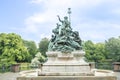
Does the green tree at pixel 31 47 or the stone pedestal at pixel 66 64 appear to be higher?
the green tree at pixel 31 47

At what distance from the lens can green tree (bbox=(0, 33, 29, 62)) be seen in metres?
47.8

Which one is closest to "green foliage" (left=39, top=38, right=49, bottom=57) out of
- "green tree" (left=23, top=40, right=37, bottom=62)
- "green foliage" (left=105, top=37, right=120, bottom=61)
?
"green tree" (left=23, top=40, right=37, bottom=62)

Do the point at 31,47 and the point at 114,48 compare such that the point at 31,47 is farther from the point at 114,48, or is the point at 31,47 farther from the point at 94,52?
the point at 114,48

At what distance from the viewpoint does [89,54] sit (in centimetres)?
5759

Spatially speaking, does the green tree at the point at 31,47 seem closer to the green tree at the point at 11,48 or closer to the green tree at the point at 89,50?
the green tree at the point at 89,50

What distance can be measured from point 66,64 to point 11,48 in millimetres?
31999

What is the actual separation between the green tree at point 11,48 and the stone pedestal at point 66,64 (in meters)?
29.8

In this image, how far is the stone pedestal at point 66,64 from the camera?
58.4ft

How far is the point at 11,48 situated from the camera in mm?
49000

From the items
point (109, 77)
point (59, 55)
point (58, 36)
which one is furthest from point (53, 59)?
point (109, 77)

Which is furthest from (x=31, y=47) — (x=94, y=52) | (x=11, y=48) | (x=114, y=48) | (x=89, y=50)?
(x=114, y=48)

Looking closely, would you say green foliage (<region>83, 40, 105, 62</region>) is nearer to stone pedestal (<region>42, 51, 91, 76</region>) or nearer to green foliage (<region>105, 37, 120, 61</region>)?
green foliage (<region>105, 37, 120, 61</region>)

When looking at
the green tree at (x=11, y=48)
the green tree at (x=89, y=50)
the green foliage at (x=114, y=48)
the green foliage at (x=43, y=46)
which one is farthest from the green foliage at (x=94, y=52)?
the green tree at (x=11, y=48)

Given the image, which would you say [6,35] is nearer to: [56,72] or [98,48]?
[98,48]
